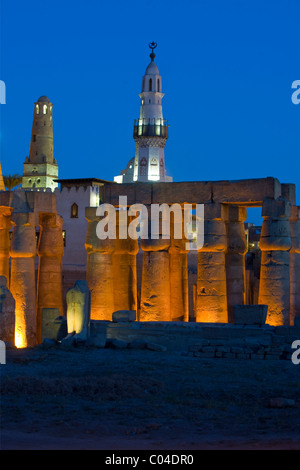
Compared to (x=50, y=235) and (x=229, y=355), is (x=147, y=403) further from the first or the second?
(x=50, y=235)

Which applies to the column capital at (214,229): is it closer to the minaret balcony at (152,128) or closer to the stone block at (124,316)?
the stone block at (124,316)

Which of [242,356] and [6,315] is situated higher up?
[6,315]

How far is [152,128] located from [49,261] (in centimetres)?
5643

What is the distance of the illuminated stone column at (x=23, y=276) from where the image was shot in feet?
92.3

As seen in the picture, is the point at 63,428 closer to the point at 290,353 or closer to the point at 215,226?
the point at 290,353

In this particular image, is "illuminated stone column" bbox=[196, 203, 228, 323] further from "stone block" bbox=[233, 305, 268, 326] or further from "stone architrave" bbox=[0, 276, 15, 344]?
"stone architrave" bbox=[0, 276, 15, 344]

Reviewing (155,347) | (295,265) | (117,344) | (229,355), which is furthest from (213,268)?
(229,355)

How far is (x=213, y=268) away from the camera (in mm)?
26953

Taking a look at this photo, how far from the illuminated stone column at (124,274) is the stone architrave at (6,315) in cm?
735

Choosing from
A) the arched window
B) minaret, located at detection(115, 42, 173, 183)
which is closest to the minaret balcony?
minaret, located at detection(115, 42, 173, 183)

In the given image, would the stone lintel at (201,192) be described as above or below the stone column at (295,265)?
above

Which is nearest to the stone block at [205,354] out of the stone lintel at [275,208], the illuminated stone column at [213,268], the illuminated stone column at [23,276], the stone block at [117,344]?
the stone block at [117,344]

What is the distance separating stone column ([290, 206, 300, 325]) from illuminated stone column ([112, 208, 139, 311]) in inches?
239
